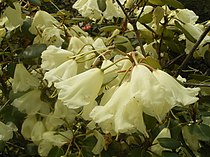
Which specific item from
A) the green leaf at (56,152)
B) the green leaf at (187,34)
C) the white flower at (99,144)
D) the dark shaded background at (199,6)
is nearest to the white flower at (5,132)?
the green leaf at (56,152)

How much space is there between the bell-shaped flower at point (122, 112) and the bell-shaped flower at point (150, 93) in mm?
21

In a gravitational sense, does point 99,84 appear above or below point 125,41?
above

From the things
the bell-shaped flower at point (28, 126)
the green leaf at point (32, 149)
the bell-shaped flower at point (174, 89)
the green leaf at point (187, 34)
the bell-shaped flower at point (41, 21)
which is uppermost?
the bell-shaped flower at point (174, 89)

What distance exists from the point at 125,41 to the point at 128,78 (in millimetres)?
535

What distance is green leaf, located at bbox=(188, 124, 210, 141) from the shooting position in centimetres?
119

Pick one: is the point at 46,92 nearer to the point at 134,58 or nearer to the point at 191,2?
the point at 134,58

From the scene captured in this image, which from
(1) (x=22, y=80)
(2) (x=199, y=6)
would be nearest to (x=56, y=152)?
(1) (x=22, y=80)

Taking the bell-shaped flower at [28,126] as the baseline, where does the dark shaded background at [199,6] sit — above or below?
below

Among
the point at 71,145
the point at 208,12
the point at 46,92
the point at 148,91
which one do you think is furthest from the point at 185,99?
the point at 208,12

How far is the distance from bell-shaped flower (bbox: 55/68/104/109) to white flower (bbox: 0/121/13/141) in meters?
0.39

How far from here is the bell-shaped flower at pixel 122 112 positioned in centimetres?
93

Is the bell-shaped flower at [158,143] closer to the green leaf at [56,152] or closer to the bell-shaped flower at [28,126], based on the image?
the green leaf at [56,152]

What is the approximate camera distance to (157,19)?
4.77 ft

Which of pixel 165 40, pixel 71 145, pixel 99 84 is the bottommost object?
pixel 71 145
